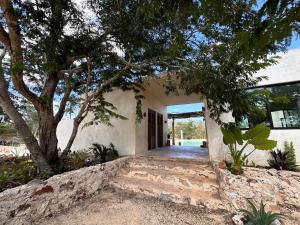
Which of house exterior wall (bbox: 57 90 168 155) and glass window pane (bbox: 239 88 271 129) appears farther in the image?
house exterior wall (bbox: 57 90 168 155)

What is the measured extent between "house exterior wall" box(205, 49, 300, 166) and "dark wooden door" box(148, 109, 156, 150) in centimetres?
368

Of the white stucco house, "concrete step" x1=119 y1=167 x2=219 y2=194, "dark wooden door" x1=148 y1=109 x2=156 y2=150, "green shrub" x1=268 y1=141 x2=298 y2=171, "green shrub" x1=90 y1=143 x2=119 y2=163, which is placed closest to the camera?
"concrete step" x1=119 y1=167 x2=219 y2=194

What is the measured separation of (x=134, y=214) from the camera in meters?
3.70

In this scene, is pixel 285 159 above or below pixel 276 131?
below

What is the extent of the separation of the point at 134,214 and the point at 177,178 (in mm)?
1725

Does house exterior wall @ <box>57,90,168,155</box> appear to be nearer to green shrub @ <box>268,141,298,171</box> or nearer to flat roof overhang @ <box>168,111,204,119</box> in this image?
green shrub @ <box>268,141,298,171</box>

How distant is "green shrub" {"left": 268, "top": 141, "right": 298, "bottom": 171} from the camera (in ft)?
15.9

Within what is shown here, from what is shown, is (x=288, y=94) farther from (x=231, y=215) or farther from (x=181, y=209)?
(x=181, y=209)

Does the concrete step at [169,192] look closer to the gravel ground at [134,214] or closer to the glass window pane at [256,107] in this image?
the gravel ground at [134,214]

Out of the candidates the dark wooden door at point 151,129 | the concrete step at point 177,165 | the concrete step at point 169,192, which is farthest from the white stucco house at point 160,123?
the concrete step at point 169,192

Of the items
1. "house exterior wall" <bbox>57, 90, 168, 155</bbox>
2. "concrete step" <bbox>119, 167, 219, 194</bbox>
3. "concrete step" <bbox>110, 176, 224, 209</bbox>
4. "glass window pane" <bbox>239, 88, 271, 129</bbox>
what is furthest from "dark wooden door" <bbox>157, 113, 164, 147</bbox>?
"concrete step" <bbox>110, 176, 224, 209</bbox>

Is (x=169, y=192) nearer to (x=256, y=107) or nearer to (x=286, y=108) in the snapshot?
(x=256, y=107)

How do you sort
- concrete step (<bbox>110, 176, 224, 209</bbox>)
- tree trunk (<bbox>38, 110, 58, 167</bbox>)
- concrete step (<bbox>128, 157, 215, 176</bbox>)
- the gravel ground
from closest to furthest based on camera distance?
1. the gravel ground
2. concrete step (<bbox>110, 176, 224, 209</bbox>)
3. tree trunk (<bbox>38, 110, 58, 167</bbox>)
4. concrete step (<bbox>128, 157, 215, 176</bbox>)

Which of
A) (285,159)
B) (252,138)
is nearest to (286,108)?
(285,159)
